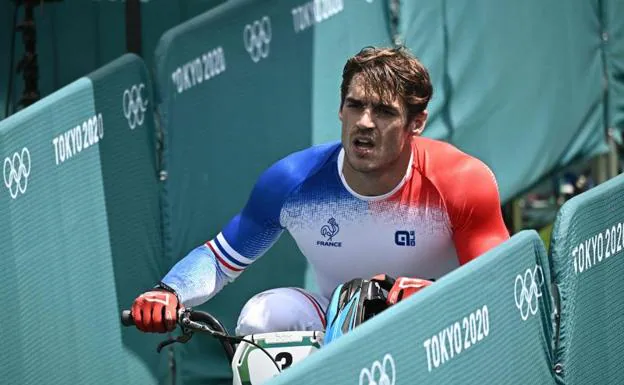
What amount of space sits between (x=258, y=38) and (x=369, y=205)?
6.07 ft

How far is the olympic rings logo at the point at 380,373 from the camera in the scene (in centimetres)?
420

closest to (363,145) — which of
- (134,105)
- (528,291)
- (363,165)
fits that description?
(363,165)

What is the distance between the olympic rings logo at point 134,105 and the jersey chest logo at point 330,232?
121cm

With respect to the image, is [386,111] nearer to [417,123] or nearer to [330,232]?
[417,123]

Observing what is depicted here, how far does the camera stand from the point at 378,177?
226 inches

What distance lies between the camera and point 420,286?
4.96m

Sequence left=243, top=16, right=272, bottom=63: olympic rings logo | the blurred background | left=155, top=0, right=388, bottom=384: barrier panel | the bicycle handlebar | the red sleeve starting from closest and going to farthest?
1. the bicycle handlebar
2. the red sleeve
3. the blurred background
4. left=155, top=0, right=388, bottom=384: barrier panel
5. left=243, top=16, right=272, bottom=63: olympic rings logo

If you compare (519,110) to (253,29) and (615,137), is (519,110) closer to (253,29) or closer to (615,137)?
(615,137)

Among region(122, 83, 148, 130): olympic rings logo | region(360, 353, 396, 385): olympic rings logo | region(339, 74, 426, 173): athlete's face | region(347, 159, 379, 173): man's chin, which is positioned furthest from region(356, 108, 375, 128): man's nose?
region(122, 83, 148, 130): olympic rings logo

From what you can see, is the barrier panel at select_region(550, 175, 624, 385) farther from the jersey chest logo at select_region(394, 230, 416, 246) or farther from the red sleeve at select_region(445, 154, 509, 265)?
the jersey chest logo at select_region(394, 230, 416, 246)

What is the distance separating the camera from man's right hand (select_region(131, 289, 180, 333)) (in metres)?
5.11

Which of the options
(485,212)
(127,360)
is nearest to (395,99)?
(485,212)

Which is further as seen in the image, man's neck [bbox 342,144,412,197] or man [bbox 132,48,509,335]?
man's neck [bbox 342,144,412,197]

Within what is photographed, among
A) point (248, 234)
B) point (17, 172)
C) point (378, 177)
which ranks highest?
point (17, 172)
